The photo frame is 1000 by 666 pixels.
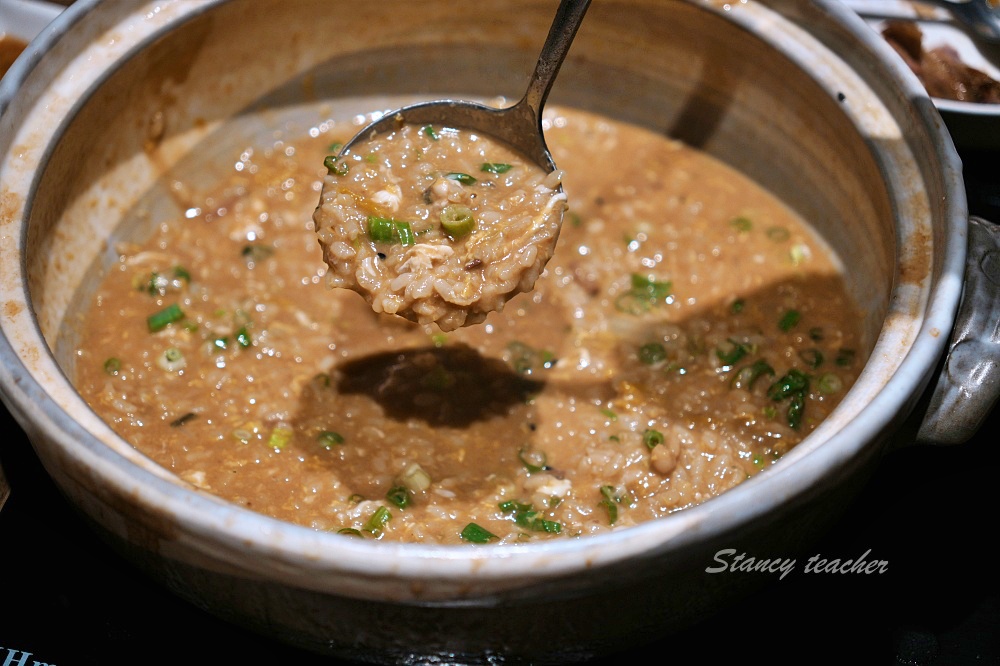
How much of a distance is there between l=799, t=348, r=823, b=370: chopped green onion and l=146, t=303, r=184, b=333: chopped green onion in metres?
1.94

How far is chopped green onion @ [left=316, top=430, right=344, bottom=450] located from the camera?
270cm

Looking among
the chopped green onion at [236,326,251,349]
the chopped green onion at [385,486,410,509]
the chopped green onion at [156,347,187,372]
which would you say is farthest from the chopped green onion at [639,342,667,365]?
the chopped green onion at [156,347,187,372]

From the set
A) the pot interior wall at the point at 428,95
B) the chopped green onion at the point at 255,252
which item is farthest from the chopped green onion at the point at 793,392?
the chopped green onion at the point at 255,252

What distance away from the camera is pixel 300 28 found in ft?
11.0

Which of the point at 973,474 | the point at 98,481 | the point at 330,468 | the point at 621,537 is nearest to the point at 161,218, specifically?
the point at 330,468

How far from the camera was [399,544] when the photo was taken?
69.0 inches

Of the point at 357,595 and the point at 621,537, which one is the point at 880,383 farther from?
the point at 357,595

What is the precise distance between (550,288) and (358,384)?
0.73m

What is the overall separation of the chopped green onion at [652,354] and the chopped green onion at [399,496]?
870 mm

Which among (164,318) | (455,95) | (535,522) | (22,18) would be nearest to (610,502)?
(535,522)

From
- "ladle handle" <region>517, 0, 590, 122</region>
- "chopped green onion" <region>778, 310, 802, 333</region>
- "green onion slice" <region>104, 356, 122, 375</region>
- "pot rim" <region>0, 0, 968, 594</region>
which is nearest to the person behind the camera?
"pot rim" <region>0, 0, 968, 594</region>

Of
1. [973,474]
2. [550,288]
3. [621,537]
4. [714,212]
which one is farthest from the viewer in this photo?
[714,212]

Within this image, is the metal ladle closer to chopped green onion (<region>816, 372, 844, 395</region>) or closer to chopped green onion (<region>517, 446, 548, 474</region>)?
chopped green onion (<region>517, 446, 548, 474</region>)

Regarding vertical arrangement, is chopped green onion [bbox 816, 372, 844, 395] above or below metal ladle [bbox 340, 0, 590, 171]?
below
